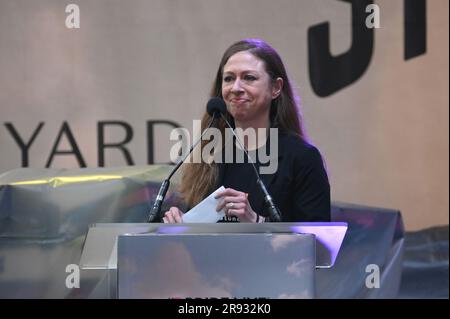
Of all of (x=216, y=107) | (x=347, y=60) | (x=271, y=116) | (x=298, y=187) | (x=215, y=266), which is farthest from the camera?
(x=347, y=60)

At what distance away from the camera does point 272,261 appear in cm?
184

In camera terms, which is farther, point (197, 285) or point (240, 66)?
point (240, 66)

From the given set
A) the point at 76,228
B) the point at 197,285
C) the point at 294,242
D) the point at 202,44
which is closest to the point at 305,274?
the point at 294,242

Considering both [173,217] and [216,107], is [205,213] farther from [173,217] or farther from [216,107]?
[216,107]

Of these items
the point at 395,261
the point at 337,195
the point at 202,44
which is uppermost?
the point at 202,44

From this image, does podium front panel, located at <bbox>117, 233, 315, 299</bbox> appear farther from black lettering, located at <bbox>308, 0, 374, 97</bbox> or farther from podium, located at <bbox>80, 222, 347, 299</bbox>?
black lettering, located at <bbox>308, 0, 374, 97</bbox>

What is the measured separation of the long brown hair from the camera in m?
2.71

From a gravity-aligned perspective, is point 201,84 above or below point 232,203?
above

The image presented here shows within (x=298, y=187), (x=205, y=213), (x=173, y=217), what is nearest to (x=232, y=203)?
(x=205, y=213)

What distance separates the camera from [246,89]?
2664mm

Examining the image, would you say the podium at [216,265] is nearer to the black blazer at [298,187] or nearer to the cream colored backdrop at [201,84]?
the black blazer at [298,187]

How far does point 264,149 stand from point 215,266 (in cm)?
89

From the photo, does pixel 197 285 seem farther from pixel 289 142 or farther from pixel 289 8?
pixel 289 8

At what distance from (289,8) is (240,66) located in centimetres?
191
